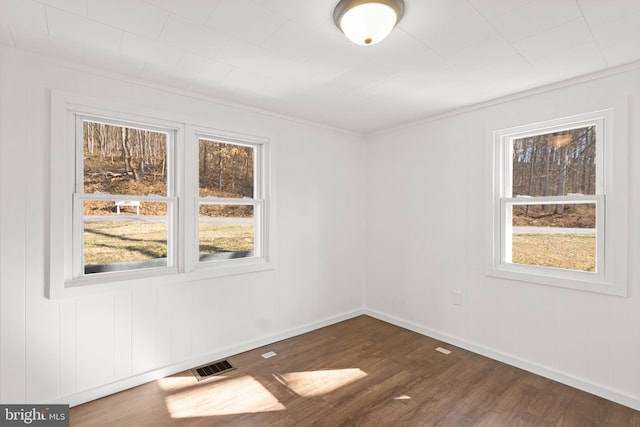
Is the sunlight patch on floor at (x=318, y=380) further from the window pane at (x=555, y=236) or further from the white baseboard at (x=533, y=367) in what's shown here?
the window pane at (x=555, y=236)

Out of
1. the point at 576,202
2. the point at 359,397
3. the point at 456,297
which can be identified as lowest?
the point at 359,397

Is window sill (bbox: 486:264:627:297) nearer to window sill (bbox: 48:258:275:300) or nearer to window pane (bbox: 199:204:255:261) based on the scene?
window sill (bbox: 48:258:275:300)

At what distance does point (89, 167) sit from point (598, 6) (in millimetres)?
3396

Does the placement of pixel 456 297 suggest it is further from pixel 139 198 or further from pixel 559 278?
pixel 139 198

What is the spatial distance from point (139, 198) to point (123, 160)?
0.34 m

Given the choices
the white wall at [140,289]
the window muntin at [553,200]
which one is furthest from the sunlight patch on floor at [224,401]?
the window muntin at [553,200]

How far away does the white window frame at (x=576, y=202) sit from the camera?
2.30 metres

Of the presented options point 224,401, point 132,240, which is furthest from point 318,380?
point 132,240

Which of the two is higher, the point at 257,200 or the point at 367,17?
the point at 367,17

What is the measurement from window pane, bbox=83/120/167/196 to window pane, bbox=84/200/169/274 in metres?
0.14

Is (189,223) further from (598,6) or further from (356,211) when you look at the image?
→ (598,6)

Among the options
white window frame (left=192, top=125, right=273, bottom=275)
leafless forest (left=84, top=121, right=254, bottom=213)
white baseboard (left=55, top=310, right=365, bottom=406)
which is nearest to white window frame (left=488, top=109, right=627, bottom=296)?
white baseboard (left=55, top=310, right=365, bottom=406)

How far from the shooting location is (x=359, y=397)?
2.33 meters

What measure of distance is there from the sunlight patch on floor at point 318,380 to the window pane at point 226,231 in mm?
1257
